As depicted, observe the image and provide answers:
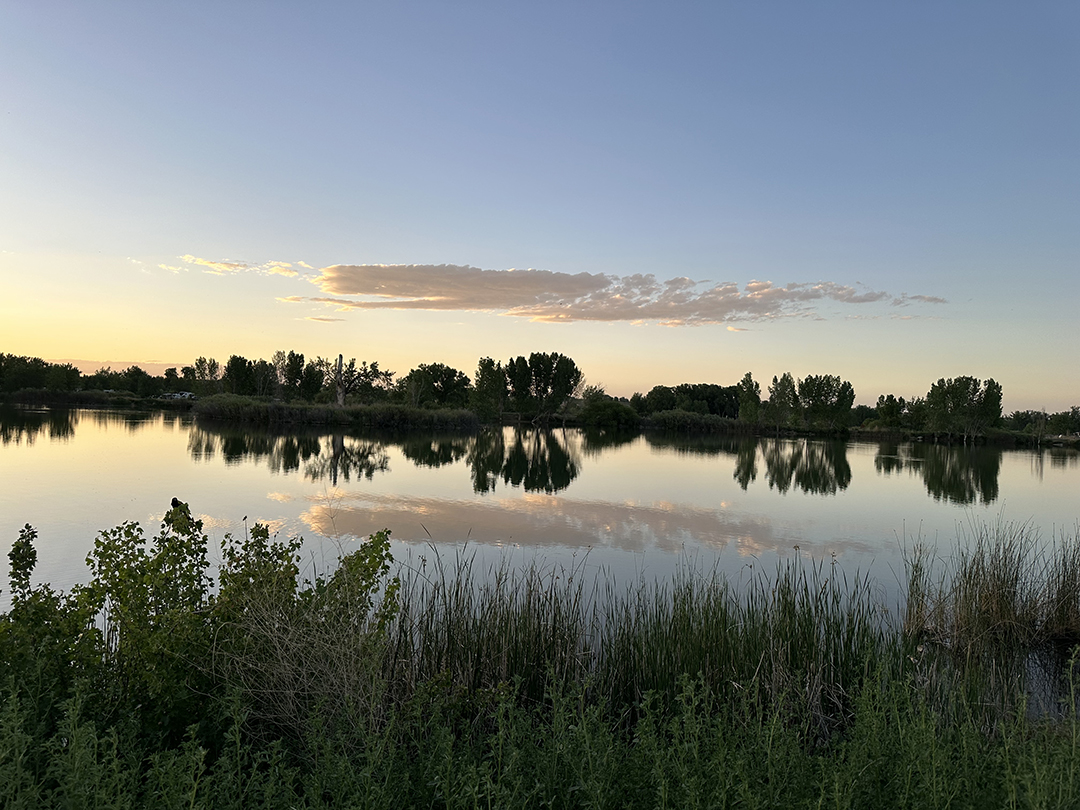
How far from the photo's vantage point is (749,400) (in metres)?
79.1

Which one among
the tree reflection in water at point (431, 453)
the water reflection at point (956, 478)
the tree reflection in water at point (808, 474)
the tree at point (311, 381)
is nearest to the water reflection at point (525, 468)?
the tree reflection in water at point (431, 453)

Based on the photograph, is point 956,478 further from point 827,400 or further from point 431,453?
point 827,400

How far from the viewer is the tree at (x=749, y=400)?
78.0 metres

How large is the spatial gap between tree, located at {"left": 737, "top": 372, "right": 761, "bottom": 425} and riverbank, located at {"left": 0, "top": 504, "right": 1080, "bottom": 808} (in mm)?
73661

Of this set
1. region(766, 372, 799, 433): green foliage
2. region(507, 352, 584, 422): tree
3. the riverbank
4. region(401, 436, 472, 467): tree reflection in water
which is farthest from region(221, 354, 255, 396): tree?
the riverbank

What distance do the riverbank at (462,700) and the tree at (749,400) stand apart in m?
73.7

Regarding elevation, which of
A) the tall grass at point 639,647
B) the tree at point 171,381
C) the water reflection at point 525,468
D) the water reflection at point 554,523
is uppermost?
the tree at point 171,381

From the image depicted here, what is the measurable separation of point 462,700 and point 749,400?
261 ft

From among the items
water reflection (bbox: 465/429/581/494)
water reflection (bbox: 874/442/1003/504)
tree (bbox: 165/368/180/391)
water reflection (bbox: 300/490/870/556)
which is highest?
tree (bbox: 165/368/180/391)

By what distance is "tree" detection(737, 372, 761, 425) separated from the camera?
3071 inches

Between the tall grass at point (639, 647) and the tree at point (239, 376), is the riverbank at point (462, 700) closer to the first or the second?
the tall grass at point (639, 647)

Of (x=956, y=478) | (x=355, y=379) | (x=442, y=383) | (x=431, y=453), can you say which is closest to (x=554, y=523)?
(x=431, y=453)

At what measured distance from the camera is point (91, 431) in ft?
98.4

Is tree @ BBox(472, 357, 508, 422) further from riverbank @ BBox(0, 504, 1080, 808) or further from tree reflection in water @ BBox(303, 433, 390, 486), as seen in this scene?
riverbank @ BBox(0, 504, 1080, 808)
